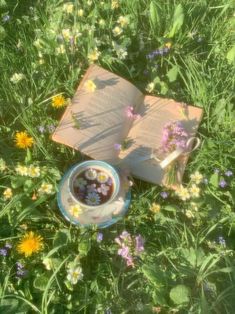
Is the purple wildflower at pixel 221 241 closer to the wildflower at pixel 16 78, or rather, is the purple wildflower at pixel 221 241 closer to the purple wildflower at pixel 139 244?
the purple wildflower at pixel 139 244

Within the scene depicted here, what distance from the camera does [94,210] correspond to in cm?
185

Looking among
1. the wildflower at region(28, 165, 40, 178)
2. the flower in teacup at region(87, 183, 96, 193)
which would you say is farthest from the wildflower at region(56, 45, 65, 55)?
the flower in teacup at region(87, 183, 96, 193)

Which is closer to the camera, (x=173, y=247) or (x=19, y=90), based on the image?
(x=173, y=247)

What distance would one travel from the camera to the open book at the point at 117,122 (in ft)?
6.57

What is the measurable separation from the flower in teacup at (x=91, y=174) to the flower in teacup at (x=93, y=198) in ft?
0.25

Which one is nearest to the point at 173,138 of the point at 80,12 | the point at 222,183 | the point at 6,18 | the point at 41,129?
the point at 222,183

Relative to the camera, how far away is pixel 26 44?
223 cm

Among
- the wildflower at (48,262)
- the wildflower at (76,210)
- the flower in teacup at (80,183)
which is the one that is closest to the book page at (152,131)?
the flower in teacup at (80,183)

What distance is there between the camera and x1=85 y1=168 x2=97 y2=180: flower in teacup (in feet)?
6.25

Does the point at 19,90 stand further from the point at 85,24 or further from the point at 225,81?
the point at 225,81

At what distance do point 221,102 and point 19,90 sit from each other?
106 cm

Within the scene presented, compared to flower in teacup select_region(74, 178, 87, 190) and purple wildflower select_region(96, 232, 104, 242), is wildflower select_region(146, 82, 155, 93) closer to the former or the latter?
flower in teacup select_region(74, 178, 87, 190)

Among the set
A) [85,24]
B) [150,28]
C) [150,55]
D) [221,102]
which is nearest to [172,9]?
[150,28]

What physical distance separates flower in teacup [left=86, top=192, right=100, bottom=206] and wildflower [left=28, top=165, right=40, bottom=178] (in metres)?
0.27
